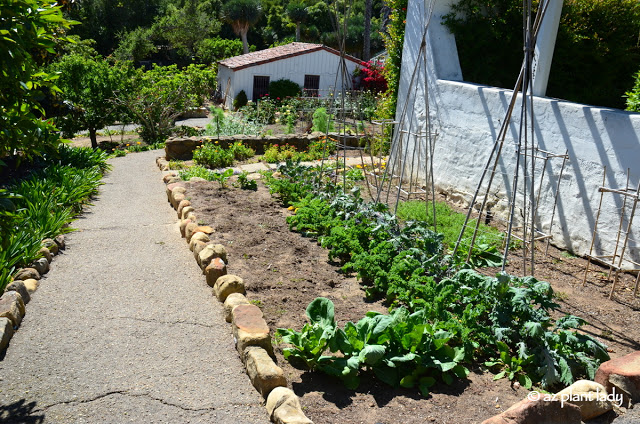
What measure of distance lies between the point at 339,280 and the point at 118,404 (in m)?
2.80

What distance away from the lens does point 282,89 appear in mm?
27672

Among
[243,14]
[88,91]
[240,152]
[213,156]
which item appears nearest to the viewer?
[213,156]

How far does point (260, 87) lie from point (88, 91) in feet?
43.1

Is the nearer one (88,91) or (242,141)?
(242,141)

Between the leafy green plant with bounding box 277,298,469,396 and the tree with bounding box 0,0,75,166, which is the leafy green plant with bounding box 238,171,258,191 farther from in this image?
the tree with bounding box 0,0,75,166

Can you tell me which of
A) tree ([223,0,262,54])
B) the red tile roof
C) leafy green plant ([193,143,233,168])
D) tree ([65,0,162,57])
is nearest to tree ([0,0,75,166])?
leafy green plant ([193,143,233,168])

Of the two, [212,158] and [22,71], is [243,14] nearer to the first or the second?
[212,158]

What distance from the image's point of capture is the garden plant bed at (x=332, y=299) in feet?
12.5

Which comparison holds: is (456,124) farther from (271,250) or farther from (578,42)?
(271,250)

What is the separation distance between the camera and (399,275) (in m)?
5.27

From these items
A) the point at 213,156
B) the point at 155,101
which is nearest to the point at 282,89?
the point at 155,101

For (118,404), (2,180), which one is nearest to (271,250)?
(118,404)

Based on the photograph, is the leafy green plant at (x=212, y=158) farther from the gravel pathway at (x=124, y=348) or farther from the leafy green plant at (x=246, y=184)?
the gravel pathway at (x=124, y=348)

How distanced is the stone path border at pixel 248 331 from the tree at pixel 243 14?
116 feet
